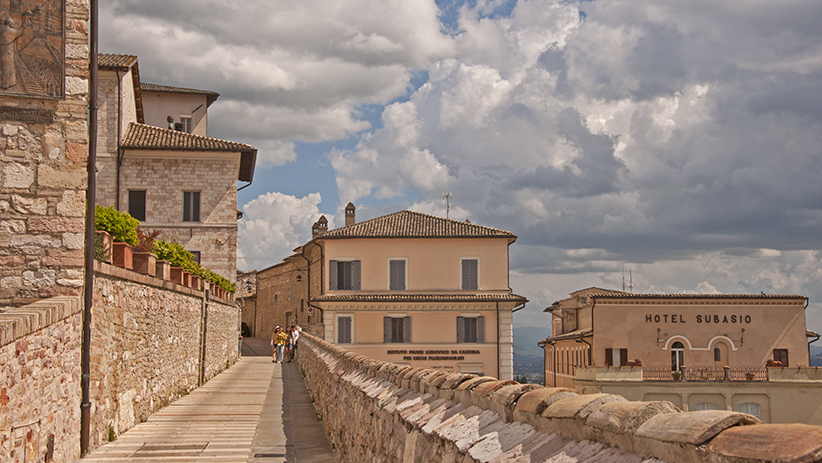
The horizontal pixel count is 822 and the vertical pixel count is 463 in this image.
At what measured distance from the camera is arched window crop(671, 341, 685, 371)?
4247cm

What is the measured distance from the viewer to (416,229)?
43.3 meters

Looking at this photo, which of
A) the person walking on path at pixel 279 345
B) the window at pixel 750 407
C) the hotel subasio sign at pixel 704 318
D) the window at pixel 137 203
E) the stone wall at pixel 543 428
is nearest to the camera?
the stone wall at pixel 543 428

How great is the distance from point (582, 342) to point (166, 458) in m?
37.7

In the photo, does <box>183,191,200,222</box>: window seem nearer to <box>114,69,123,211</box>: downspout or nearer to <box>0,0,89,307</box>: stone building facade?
<box>114,69,123,211</box>: downspout

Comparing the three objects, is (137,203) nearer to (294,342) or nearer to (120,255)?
(294,342)

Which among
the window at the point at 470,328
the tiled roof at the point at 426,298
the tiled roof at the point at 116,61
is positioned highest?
the tiled roof at the point at 116,61

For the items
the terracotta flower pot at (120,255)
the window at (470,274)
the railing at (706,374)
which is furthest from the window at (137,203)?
the railing at (706,374)

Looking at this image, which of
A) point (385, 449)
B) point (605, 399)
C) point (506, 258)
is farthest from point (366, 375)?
point (506, 258)

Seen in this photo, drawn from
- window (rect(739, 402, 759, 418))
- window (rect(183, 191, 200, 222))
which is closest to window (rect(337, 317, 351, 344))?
window (rect(183, 191, 200, 222))

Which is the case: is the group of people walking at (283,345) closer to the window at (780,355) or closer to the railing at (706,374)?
the railing at (706,374)

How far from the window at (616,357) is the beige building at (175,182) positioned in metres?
22.7

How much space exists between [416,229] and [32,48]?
34.4m

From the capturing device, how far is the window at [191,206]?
31656 mm

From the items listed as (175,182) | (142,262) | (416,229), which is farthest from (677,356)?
(142,262)
